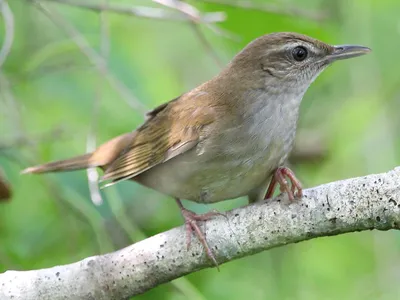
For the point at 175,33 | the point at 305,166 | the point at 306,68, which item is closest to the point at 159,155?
the point at 306,68

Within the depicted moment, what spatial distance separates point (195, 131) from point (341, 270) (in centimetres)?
243

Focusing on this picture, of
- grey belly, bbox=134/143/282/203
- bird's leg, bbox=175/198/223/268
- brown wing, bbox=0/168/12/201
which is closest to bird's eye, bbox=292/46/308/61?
grey belly, bbox=134/143/282/203

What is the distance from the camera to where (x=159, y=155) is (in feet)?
13.8

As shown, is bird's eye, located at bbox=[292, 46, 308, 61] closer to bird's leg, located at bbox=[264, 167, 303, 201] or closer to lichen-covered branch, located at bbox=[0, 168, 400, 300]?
bird's leg, located at bbox=[264, 167, 303, 201]

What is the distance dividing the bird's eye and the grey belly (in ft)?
2.24

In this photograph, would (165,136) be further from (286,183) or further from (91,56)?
(286,183)

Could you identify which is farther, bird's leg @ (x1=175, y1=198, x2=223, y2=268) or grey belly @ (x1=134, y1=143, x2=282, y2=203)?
grey belly @ (x1=134, y1=143, x2=282, y2=203)

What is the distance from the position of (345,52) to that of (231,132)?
87cm

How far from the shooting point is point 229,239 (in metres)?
3.12

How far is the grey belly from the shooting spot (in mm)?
3834

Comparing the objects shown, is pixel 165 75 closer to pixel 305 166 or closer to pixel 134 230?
pixel 305 166

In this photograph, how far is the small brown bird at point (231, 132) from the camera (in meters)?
3.87

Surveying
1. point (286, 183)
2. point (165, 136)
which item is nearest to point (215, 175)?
point (165, 136)

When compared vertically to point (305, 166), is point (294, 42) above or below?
above
